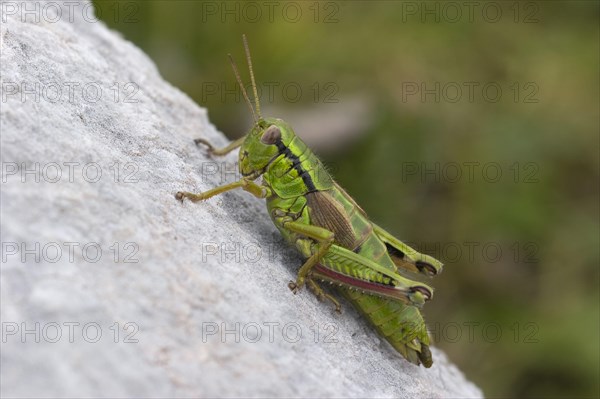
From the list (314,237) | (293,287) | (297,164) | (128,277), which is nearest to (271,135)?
(297,164)

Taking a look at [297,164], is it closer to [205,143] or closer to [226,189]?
[226,189]

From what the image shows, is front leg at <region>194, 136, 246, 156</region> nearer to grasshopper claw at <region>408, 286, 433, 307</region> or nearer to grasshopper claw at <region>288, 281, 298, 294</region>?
grasshopper claw at <region>288, 281, 298, 294</region>

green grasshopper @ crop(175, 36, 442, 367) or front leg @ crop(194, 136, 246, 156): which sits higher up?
green grasshopper @ crop(175, 36, 442, 367)

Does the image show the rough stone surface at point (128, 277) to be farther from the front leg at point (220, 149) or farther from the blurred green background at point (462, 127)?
the blurred green background at point (462, 127)

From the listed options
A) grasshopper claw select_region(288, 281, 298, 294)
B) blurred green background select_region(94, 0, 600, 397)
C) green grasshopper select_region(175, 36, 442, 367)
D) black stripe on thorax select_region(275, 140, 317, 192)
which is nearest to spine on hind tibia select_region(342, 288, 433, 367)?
green grasshopper select_region(175, 36, 442, 367)

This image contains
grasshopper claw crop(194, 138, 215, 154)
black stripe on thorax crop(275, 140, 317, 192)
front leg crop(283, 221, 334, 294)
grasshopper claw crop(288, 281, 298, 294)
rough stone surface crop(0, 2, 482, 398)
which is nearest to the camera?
Result: rough stone surface crop(0, 2, 482, 398)
